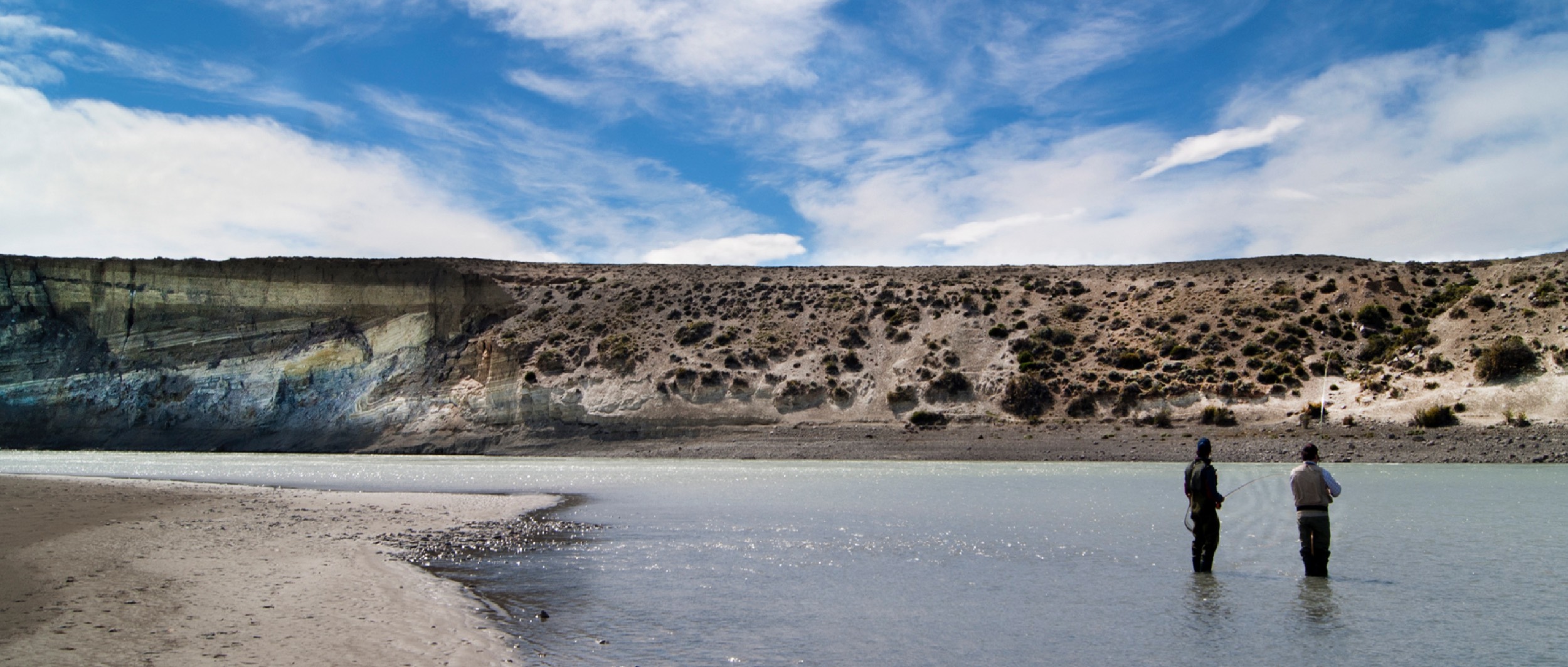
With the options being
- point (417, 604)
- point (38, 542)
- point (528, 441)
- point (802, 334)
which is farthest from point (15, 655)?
point (802, 334)

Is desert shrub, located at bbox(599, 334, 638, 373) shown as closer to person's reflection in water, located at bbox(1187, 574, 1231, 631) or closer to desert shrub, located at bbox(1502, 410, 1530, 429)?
desert shrub, located at bbox(1502, 410, 1530, 429)

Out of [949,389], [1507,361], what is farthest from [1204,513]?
[949,389]

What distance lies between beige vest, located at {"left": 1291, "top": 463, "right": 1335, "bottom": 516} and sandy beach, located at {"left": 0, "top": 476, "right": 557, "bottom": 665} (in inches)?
328

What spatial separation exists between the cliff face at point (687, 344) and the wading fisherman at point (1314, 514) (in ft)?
114

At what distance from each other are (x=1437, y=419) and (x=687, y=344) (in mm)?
36279

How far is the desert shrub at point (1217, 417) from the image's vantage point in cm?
4253

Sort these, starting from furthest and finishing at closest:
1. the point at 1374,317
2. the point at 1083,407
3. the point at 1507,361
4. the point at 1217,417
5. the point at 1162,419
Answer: the point at 1374,317
the point at 1083,407
the point at 1162,419
the point at 1217,417
the point at 1507,361

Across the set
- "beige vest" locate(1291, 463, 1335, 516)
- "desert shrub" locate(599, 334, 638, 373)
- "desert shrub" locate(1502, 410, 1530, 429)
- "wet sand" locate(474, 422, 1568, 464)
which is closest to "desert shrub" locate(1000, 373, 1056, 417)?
"wet sand" locate(474, 422, 1568, 464)

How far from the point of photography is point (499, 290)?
63.5m

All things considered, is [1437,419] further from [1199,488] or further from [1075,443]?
[1199,488]

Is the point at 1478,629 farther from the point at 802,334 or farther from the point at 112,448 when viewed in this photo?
the point at 112,448

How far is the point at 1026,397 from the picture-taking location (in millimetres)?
48312

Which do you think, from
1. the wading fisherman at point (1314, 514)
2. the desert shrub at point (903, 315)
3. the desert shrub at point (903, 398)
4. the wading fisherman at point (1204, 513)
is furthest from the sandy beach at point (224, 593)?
the desert shrub at point (903, 315)

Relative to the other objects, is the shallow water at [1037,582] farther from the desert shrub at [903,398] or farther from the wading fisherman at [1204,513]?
the desert shrub at [903,398]
